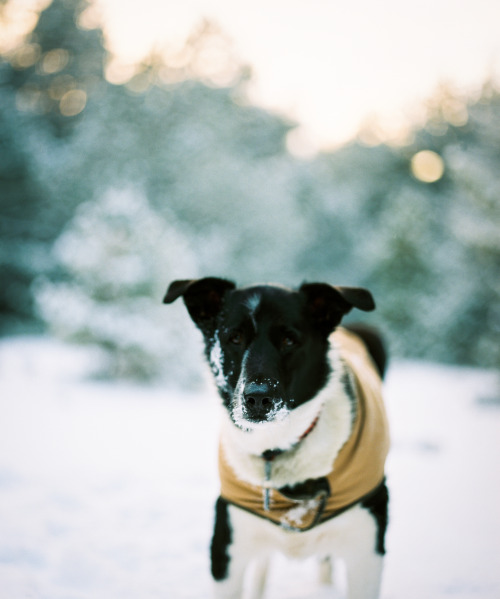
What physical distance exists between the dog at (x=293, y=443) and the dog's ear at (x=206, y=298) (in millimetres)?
34

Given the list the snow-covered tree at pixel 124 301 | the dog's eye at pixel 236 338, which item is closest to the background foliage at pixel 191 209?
the snow-covered tree at pixel 124 301

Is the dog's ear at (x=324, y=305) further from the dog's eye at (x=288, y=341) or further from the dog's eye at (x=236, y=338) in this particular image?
the dog's eye at (x=236, y=338)

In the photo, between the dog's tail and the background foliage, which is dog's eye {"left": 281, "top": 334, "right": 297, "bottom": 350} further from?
the background foliage

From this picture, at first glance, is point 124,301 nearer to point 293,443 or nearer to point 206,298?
point 206,298

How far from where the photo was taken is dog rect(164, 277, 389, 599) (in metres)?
1.86

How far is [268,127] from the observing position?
19.7 meters

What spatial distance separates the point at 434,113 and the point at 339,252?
18.0ft

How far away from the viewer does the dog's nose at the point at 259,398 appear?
5.85 feet

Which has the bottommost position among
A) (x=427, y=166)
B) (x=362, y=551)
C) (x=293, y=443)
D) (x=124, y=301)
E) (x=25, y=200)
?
(x=362, y=551)

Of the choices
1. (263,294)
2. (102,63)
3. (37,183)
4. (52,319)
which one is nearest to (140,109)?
(37,183)

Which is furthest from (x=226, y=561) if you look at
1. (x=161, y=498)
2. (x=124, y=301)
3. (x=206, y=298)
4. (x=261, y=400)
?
(x=124, y=301)

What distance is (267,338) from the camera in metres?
1.98

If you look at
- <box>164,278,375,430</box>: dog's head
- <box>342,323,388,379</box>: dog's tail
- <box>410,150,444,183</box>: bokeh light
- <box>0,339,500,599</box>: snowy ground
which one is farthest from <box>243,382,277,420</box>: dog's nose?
<box>410,150,444,183</box>: bokeh light

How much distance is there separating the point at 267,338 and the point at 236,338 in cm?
14
